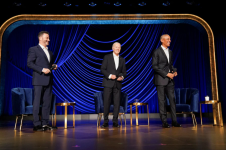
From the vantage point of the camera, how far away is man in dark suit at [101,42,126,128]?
4152 mm

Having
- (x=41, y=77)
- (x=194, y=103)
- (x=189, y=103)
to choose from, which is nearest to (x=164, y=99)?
(x=194, y=103)

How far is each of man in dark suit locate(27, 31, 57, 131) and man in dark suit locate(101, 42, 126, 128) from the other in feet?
3.03

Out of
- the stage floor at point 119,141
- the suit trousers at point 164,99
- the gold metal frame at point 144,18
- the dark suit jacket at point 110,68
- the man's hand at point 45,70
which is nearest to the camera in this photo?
the stage floor at point 119,141

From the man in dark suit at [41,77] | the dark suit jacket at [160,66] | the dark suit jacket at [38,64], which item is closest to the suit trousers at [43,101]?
the man in dark suit at [41,77]

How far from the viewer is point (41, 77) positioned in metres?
3.68

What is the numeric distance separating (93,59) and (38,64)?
4256 mm

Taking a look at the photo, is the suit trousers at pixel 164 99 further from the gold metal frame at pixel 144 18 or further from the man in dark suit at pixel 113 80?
the gold metal frame at pixel 144 18

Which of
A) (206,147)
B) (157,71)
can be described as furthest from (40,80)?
(206,147)

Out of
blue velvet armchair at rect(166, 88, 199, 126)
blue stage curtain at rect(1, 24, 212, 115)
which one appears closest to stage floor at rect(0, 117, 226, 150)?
blue velvet armchair at rect(166, 88, 199, 126)

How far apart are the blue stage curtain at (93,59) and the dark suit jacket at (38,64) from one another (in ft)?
12.9

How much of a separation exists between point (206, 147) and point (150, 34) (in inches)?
245

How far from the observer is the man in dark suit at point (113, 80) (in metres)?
4.15

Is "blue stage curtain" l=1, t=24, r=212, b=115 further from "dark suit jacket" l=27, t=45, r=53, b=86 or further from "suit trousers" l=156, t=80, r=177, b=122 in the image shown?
"dark suit jacket" l=27, t=45, r=53, b=86

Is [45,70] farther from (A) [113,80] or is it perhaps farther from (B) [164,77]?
(B) [164,77]
